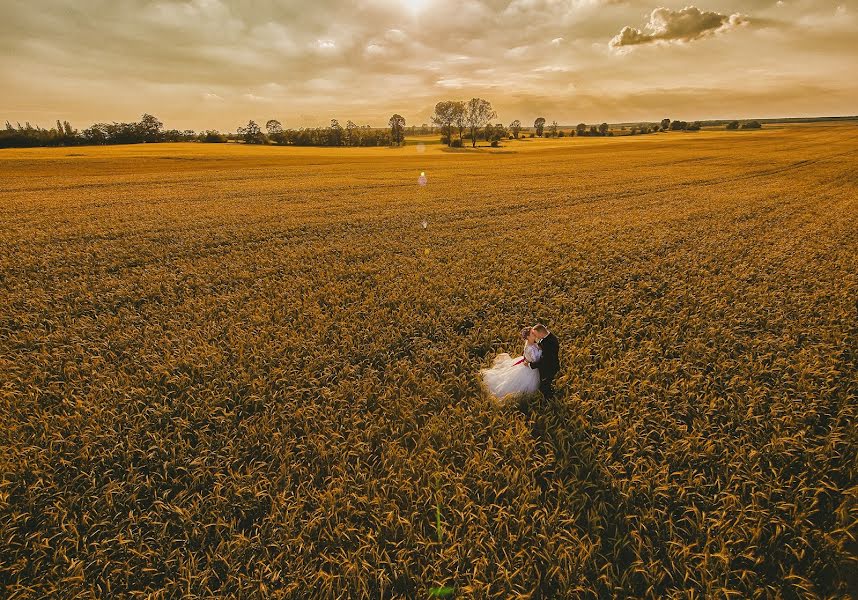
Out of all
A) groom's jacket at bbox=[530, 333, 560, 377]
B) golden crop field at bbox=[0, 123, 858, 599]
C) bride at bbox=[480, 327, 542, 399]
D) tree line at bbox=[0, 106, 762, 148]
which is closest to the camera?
golden crop field at bbox=[0, 123, 858, 599]

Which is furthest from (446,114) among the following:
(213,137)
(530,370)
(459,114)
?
(530,370)

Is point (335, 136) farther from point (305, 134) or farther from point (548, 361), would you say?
point (548, 361)

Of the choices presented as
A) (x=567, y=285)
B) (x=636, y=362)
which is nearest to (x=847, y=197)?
(x=567, y=285)

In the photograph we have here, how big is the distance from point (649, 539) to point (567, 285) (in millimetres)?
8264

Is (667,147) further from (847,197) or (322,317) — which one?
(322,317)

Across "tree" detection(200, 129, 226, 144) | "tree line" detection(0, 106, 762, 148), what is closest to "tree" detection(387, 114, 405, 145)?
"tree line" detection(0, 106, 762, 148)

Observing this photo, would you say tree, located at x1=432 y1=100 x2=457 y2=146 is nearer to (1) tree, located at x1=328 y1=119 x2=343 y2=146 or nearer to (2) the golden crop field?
(1) tree, located at x1=328 y1=119 x2=343 y2=146

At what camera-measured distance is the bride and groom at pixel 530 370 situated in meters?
6.07

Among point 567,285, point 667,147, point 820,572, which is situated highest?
point 667,147

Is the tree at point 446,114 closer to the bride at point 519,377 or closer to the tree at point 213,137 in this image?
the tree at point 213,137

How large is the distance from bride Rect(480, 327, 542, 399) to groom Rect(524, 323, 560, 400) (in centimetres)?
8

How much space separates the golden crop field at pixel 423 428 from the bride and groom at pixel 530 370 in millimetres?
275

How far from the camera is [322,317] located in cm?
937

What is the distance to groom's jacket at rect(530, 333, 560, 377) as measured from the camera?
598 cm
